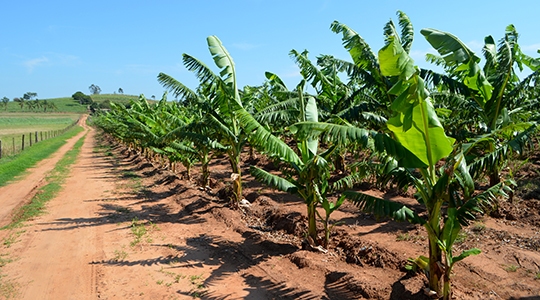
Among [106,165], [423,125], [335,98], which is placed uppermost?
[335,98]

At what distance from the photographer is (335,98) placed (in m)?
10.3

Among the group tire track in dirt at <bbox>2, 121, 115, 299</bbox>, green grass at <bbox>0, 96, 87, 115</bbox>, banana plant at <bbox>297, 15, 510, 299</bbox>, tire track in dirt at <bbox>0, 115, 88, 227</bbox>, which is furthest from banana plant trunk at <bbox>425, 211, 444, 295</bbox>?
green grass at <bbox>0, 96, 87, 115</bbox>

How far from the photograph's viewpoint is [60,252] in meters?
7.21

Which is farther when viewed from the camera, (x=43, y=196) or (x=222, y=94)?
(x=43, y=196)

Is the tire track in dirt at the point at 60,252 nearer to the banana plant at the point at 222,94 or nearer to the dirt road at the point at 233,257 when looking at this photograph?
the dirt road at the point at 233,257

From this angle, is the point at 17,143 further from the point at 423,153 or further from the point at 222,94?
the point at 423,153

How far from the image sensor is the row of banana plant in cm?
416

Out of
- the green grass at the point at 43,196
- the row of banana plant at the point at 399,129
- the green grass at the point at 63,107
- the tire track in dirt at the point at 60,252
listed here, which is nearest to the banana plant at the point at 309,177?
the row of banana plant at the point at 399,129

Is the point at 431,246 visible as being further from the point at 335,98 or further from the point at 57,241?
the point at 57,241

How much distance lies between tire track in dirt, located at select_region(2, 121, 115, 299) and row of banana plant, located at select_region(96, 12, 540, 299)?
313 cm

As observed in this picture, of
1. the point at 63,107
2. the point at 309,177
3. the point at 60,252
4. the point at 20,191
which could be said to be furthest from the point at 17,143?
the point at 63,107

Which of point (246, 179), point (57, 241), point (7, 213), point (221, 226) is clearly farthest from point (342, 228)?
point (7, 213)

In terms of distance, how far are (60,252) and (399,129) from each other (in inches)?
262

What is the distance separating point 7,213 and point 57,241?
12.0ft
